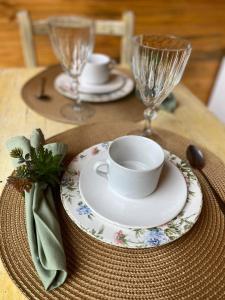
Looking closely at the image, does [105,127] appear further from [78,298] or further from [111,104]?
[78,298]

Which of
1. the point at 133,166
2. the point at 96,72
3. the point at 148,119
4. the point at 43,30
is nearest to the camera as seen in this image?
the point at 133,166

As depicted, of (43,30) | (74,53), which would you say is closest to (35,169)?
(74,53)

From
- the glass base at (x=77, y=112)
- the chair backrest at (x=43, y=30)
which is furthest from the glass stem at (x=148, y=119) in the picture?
the chair backrest at (x=43, y=30)

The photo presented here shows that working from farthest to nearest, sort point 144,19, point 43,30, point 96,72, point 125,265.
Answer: point 144,19 → point 43,30 → point 96,72 → point 125,265

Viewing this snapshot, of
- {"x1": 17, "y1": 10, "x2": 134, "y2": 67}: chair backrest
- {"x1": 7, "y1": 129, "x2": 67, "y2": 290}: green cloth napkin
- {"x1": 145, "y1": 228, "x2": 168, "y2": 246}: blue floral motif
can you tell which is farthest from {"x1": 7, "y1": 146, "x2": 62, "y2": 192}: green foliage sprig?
{"x1": 17, "y1": 10, "x2": 134, "y2": 67}: chair backrest

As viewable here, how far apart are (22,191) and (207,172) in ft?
1.05

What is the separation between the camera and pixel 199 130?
26.2 inches

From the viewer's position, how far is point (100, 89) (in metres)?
0.74

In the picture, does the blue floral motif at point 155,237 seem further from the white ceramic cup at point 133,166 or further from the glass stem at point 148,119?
the glass stem at point 148,119

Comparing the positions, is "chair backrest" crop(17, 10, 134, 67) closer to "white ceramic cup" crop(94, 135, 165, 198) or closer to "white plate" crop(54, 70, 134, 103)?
"white plate" crop(54, 70, 134, 103)

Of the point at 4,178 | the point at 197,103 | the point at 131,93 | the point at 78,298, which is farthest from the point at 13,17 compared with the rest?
the point at 78,298

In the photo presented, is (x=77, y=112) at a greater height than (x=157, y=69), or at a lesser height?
lesser

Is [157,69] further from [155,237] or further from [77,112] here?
[155,237]

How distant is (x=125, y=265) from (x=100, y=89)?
0.48m
